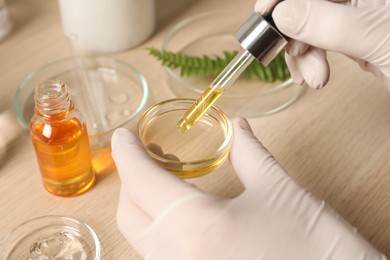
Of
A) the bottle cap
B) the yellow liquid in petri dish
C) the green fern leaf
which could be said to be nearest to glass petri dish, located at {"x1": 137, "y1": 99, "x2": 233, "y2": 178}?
the yellow liquid in petri dish

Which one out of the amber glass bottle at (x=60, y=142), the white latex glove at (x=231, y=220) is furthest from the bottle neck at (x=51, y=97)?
the white latex glove at (x=231, y=220)

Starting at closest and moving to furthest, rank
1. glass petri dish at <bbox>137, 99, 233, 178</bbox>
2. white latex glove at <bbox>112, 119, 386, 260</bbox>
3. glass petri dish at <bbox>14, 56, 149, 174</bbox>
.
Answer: white latex glove at <bbox>112, 119, 386, 260</bbox>
glass petri dish at <bbox>137, 99, 233, 178</bbox>
glass petri dish at <bbox>14, 56, 149, 174</bbox>

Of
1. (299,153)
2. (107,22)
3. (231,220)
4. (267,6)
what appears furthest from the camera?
(107,22)

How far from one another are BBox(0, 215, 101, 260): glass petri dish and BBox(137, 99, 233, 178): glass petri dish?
0.56 ft

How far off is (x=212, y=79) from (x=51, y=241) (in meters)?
0.45

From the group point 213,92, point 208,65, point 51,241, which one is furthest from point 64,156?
point 208,65

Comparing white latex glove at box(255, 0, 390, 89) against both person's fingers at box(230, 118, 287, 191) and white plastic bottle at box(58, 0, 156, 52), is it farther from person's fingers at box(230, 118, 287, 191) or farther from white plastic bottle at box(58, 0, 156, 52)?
white plastic bottle at box(58, 0, 156, 52)

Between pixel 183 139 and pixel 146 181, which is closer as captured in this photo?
pixel 146 181

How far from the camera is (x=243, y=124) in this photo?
93 cm

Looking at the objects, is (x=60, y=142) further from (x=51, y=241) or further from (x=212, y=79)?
(x=212, y=79)

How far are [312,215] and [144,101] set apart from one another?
16.8 inches

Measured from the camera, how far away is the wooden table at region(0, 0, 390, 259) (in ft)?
3.20

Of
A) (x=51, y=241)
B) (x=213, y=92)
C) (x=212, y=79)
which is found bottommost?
(x=51, y=241)

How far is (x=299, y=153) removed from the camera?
1.06 metres
